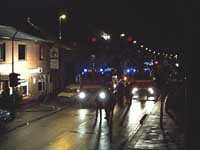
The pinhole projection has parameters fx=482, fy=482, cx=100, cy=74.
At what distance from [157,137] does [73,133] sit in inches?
172

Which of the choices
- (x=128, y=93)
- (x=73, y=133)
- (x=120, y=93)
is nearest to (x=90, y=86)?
(x=120, y=93)

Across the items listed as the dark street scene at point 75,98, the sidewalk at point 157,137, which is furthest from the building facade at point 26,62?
the sidewalk at point 157,137

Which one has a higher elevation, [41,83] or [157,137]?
[41,83]

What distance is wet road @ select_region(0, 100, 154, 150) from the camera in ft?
61.2

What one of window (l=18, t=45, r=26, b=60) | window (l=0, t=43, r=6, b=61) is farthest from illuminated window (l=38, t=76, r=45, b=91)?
window (l=0, t=43, r=6, b=61)

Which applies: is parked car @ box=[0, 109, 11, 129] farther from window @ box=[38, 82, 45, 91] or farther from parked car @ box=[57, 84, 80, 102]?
window @ box=[38, 82, 45, 91]

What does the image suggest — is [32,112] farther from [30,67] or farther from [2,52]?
[30,67]

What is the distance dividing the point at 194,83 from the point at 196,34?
791 millimetres

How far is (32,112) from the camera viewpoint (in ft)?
109

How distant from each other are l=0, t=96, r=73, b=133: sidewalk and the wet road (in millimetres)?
531

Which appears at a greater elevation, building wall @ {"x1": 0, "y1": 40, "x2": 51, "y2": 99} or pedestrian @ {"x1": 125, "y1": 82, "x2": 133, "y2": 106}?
building wall @ {"x1": 0, "y1": 40, "x2": 51, "y2": 99}

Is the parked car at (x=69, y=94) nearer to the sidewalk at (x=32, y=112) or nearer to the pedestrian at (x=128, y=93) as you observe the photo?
the sidewalk at (x=32, y=112)

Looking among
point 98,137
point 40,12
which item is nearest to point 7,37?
point 98,137

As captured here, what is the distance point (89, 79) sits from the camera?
3747 cm
